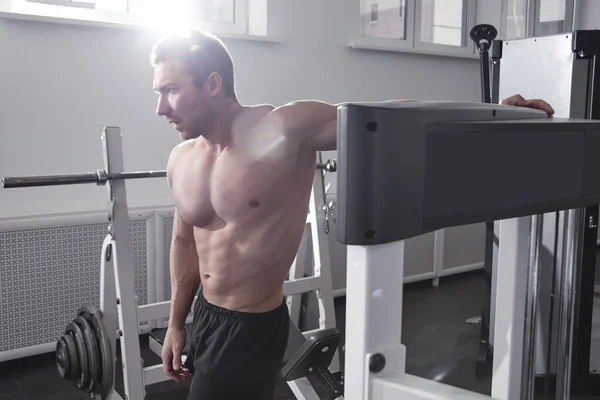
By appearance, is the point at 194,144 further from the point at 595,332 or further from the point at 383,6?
the point at 383,6

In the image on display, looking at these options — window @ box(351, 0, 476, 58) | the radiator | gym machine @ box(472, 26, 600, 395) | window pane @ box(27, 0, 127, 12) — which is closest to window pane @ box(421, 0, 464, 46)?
window @ box(351, 0, 476, 58)

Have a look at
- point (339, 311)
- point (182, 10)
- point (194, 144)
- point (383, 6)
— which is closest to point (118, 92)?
point (182, 10)

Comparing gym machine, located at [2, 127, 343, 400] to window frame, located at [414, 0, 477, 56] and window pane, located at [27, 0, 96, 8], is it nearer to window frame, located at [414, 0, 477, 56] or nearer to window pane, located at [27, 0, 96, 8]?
window pane, located at [27, 0, 96, 8]

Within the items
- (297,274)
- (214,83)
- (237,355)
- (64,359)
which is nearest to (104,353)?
(64,359)

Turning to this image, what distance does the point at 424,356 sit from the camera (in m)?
2.77

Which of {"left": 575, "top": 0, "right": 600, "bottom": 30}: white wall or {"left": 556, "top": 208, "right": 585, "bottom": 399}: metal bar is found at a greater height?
{"left": 575, "top": 0, "right": 600, "bottom": 30}: white wall

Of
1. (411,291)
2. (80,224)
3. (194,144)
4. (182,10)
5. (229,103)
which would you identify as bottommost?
(411,291)

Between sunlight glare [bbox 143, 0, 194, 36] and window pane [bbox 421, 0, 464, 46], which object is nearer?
sunlight glare [bbox 143, 0, 194, 36]

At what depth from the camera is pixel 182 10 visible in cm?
307

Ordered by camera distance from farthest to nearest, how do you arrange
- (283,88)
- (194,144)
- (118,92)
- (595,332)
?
(283,88) < (118,92) < (595,332) < (194,144)

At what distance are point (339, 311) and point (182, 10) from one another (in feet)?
6.04

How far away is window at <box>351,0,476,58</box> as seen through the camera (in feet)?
12.6

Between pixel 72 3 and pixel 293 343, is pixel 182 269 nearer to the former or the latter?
pixel 293 343

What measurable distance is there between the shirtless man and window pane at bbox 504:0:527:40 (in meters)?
3.78
